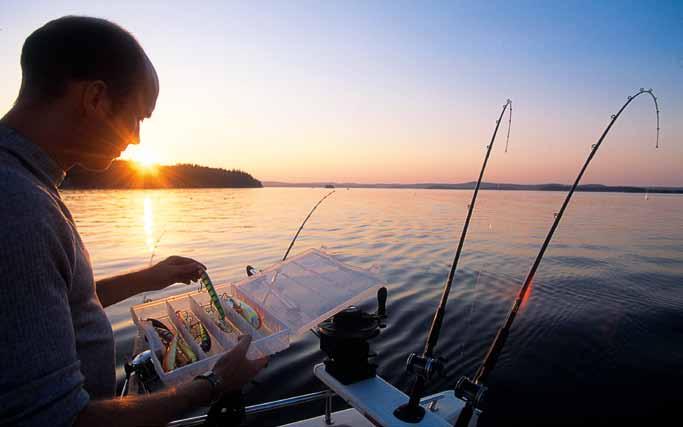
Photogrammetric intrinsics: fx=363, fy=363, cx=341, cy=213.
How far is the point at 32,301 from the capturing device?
0.97 m

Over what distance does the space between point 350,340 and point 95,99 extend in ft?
6.51

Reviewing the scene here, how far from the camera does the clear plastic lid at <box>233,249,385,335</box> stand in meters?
2.29

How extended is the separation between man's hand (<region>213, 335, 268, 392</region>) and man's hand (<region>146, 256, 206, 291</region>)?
0.71m

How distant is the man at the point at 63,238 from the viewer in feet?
3.11

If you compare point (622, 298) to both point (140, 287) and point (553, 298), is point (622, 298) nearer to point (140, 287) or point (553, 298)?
point (553, 298)

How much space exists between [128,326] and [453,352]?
603 cm

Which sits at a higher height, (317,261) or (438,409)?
(317,261)

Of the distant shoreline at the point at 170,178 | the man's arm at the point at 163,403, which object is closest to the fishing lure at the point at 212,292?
the man's arm at the point at 163,403

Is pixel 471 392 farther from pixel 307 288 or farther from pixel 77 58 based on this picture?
pixel 77 58

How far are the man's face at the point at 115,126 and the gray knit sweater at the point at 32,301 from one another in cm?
21

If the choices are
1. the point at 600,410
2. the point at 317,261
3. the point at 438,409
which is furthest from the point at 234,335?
the point at 600,410

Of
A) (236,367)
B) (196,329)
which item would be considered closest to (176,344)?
(196,329)

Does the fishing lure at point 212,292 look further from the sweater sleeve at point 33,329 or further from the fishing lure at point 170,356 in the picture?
the sweater sleeve at point 33,329

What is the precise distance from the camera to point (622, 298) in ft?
32.0
